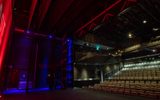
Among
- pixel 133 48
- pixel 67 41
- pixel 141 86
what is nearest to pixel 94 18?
pixel 67 41

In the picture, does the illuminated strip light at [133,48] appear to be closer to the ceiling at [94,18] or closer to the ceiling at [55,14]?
the ceiling at [94,18]

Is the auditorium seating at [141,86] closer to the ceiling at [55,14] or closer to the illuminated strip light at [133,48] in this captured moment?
the illuminated strip light at [133,48]

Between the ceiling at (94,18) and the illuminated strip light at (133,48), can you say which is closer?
the ceiling at (94,18)

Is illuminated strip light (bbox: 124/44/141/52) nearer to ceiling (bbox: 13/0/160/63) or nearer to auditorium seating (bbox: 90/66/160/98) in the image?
ceiling (bbox: 13/0/160/63)

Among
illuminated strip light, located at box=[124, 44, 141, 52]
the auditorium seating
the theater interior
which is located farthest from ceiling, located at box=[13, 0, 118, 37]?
illuminated strip light, located at box=[124, 44, 141, 52]

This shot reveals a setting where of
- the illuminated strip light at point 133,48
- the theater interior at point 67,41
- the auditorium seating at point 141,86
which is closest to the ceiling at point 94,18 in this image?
the theater interior at point 67,41

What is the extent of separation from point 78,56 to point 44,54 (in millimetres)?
5276

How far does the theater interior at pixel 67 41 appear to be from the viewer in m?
5.44

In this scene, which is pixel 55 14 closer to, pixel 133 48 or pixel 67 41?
pixel 67 41

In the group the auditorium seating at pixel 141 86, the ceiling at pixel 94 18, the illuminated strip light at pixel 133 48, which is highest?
the ceiling at pixel 94 18

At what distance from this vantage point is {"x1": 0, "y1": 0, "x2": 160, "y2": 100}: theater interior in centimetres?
544

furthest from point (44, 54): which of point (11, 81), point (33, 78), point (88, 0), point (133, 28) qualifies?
point (133, 28)

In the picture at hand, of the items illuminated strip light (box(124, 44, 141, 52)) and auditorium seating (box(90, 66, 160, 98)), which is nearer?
auditorium seating (box(90, 66, 160, 98))

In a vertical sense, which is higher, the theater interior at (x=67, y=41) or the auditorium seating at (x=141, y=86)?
Result: the theater interior at (x=67, y=41)
